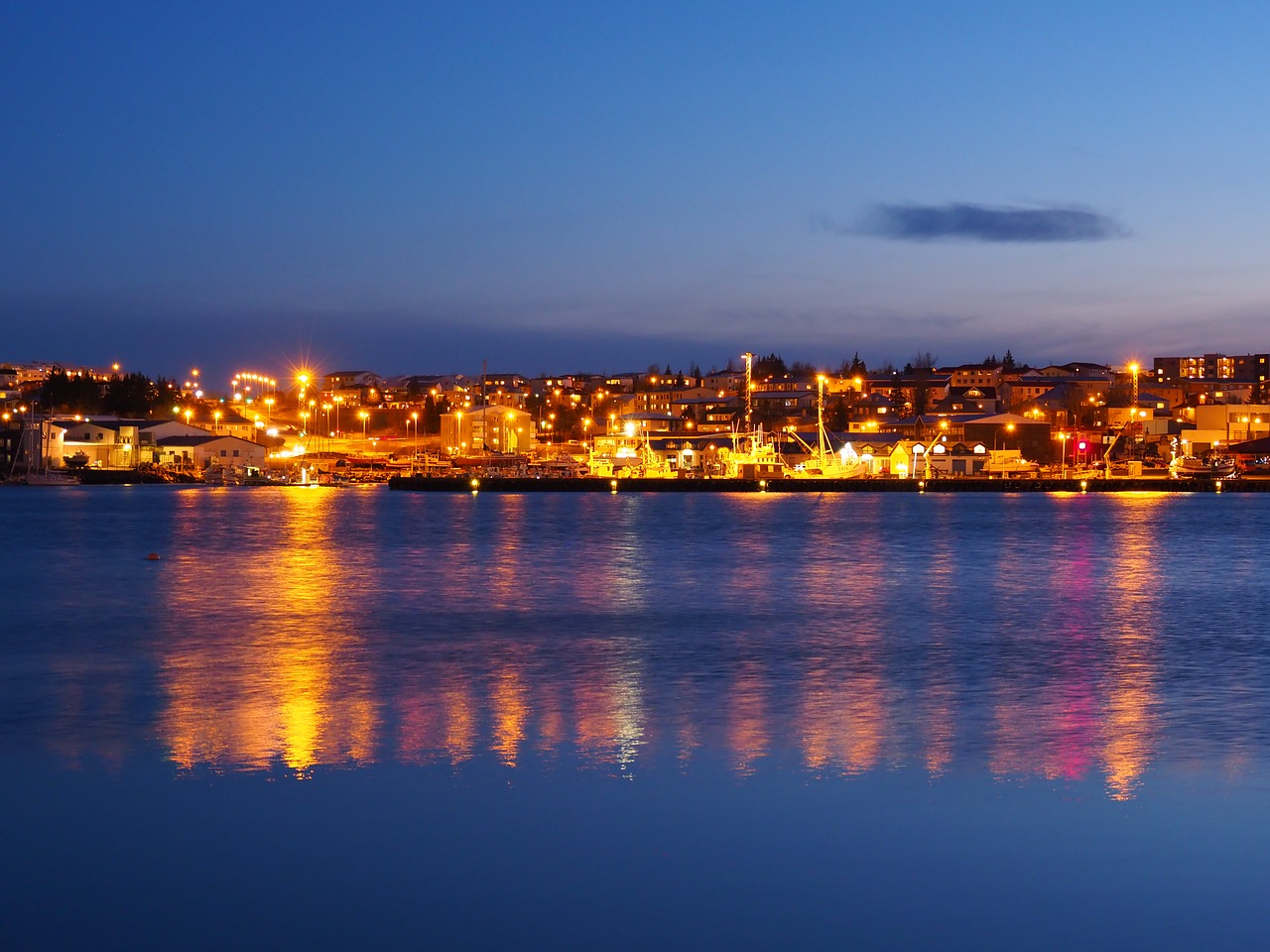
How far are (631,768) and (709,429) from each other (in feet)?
231

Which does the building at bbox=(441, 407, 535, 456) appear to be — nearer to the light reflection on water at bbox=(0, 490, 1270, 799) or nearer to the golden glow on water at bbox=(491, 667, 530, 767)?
the light reflection on water at bbox=(0, 490, 1270, 799)

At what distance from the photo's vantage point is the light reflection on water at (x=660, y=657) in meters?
7.73

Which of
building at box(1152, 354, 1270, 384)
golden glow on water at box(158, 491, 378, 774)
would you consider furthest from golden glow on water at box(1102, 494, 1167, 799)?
building at box(1152, 354, 1270, 384)

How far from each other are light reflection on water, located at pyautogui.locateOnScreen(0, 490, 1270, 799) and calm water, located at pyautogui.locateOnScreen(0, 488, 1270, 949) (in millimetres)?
58

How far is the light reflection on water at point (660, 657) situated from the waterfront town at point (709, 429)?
3297 centimetres

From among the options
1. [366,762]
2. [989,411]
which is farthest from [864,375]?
[366,762]

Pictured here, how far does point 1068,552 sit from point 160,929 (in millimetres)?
23231

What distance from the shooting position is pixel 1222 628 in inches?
561

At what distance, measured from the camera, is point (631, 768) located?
716cm

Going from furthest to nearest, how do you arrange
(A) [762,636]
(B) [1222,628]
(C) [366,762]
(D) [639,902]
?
(B) [1222,628] → (A) [762,636] → (C) [366,762] → (D) [639,902]

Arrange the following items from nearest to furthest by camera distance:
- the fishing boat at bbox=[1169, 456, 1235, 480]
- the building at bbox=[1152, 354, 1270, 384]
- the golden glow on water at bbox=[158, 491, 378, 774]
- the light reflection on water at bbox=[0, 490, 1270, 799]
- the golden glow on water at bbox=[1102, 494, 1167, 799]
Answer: the golden glow on water at bbox=[1102, 494, 1167, 799], the golden glow on water at bbox=[158, 491, 378, 774], the light reflection on water at bbox=[0, 490, 1270, 799], the fishing boat at bbox=[1169, 456, 1235, 480], the building at bbox=[1152, 354, 1270, 384]

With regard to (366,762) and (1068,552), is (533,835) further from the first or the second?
(1068,552)

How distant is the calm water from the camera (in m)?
4.96

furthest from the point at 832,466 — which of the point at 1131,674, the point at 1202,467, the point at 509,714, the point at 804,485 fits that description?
the point at 509,714
